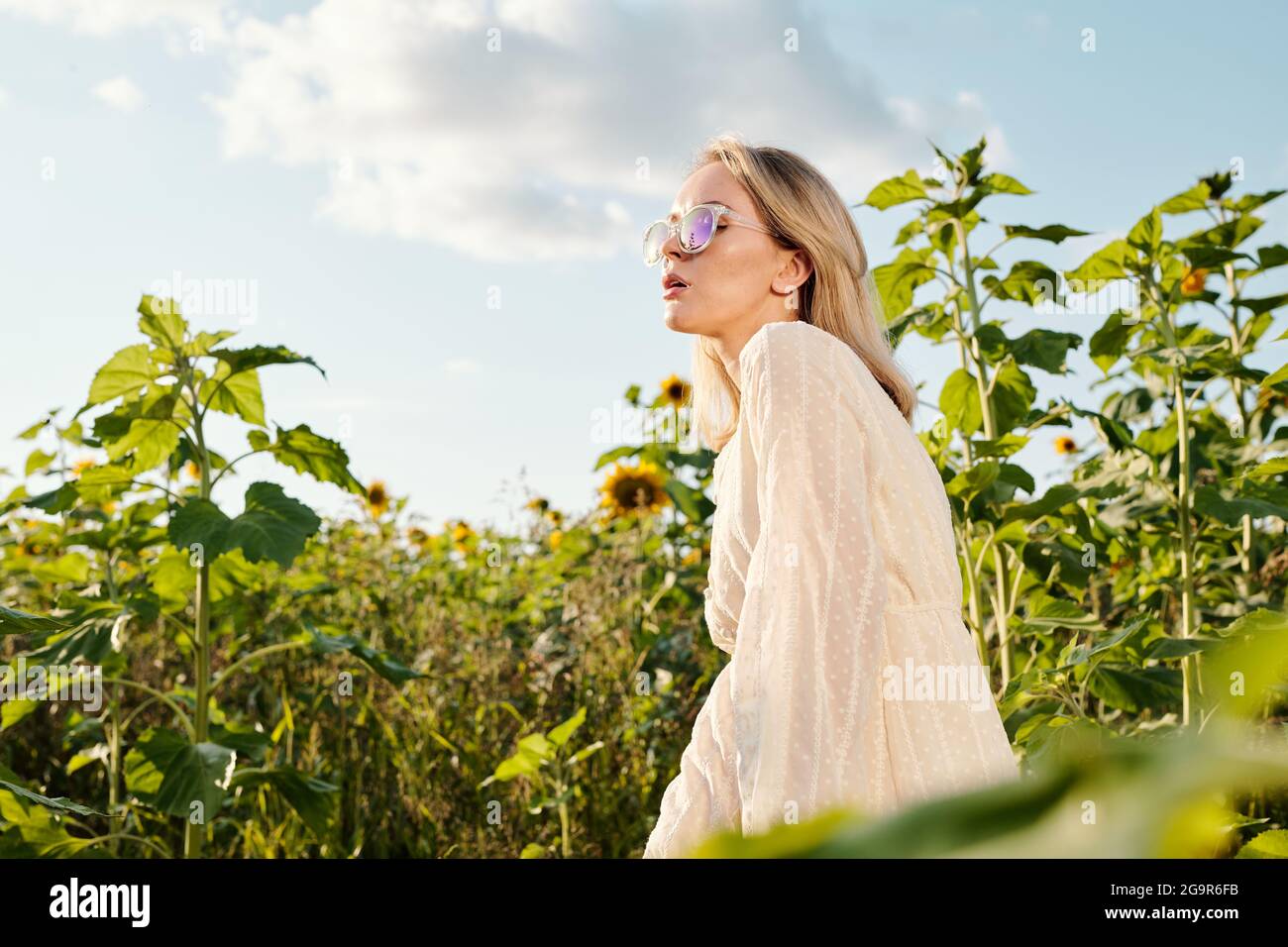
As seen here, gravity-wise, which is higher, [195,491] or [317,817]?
[195,491]

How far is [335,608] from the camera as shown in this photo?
5227 millimetres

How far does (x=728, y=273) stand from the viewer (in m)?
2.31

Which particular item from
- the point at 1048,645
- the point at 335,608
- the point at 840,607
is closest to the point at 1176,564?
the point at 1048,645

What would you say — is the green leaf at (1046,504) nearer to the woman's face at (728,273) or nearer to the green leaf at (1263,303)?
the woman's face at (728,273)

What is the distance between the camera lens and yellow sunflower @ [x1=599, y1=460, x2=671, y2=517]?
5230 millimetres

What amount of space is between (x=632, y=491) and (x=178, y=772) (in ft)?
9.35

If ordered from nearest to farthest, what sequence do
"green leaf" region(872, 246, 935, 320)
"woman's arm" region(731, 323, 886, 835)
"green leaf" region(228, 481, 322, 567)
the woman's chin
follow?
"woman's arm" region(731, 323, 886, 835) < the woman's chin < "green leaf" region(228, 481, 322, 567) < "green leaf" region(872, 246, 935, 320)

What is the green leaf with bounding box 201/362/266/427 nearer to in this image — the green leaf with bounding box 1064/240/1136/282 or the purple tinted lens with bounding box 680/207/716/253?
the purple tinted lens with bounding box 680/207/716/253

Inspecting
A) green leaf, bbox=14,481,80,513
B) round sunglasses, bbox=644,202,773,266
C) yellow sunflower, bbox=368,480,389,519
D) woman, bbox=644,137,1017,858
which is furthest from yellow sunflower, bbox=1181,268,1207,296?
yellow sunflower, bbox=368,480,389,519

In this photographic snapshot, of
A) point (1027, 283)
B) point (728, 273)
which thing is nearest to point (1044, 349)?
point (1027, 283)

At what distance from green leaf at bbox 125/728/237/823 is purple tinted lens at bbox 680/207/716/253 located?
152 cm

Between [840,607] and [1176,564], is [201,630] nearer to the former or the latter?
[840,607]
